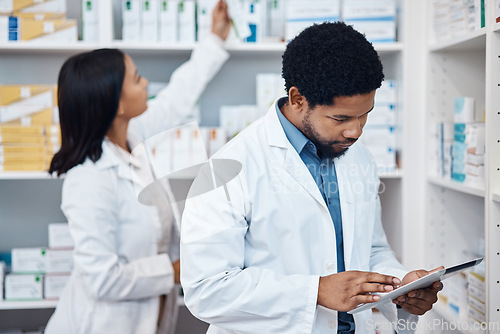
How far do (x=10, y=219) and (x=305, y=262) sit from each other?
5.93 ft

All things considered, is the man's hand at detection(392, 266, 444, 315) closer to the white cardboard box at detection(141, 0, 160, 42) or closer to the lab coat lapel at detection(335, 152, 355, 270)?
the lab coat lapel at detection(335, 152, 355, 270)

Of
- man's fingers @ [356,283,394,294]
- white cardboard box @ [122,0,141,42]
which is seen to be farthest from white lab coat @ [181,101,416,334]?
white cardboard box @ [122,0,141,42]

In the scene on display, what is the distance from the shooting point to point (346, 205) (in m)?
1.19

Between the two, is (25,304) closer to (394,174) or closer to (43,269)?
(43,269)

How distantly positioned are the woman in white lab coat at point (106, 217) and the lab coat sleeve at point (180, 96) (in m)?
0.26

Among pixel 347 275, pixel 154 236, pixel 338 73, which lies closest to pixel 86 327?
pixel 154 236

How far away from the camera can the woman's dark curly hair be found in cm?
98

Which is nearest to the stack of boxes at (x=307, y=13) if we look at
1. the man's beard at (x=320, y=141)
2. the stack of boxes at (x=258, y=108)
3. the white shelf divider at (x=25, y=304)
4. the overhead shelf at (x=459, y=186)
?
the stack of boxes at (x=258, y=108)

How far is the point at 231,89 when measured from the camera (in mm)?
2410

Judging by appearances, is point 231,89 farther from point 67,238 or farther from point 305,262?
point 305,262

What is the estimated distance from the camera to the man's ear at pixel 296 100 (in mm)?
1073

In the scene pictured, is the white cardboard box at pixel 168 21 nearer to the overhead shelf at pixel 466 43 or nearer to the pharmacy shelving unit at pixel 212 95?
the pharmacy shelving unit at pixel 212 95

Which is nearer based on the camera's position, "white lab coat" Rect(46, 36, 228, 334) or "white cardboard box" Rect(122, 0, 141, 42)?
"white lab coat" Rect(46, 36, 228, 334)

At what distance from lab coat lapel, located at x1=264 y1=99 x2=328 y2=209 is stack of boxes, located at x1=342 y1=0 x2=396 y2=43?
3.42 feet
